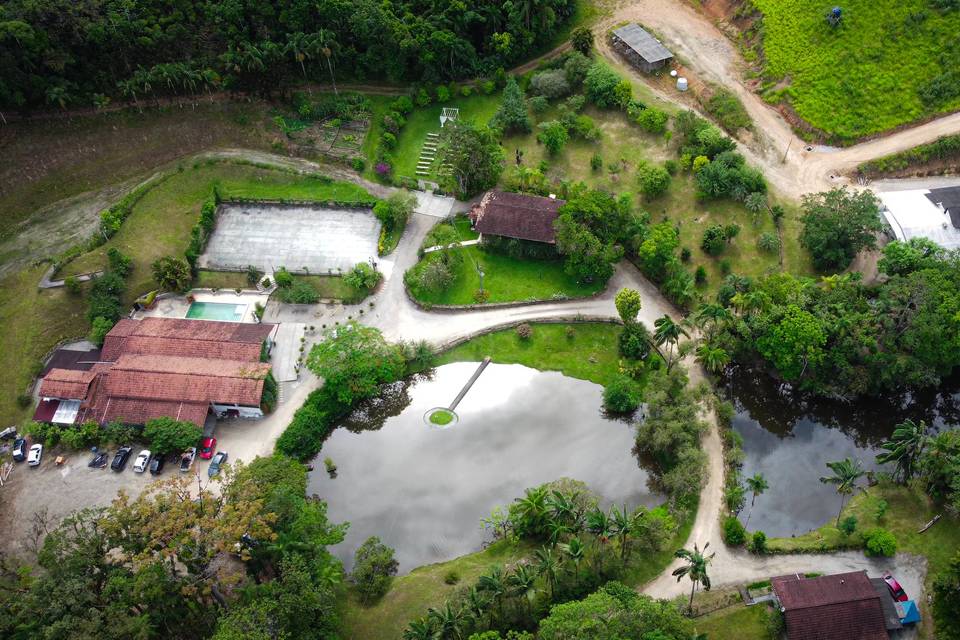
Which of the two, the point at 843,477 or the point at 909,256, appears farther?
the point at 909,256

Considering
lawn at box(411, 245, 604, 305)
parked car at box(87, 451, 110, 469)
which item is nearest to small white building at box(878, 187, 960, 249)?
lawn at box(411, 245, 604, 305)

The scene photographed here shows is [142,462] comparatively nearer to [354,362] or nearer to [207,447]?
[207,447]

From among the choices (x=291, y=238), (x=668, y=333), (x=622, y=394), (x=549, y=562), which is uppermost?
(x=291, y=238)

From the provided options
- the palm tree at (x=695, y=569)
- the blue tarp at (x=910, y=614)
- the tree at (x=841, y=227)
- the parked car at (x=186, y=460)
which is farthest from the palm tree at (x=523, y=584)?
the tree at (x=841, y=227)

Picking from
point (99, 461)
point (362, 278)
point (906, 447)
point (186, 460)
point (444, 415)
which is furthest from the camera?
point (362, 278)

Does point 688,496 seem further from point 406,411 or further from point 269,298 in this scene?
point 269,298

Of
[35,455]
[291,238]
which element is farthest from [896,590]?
[35,455]

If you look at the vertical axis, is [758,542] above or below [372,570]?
below
